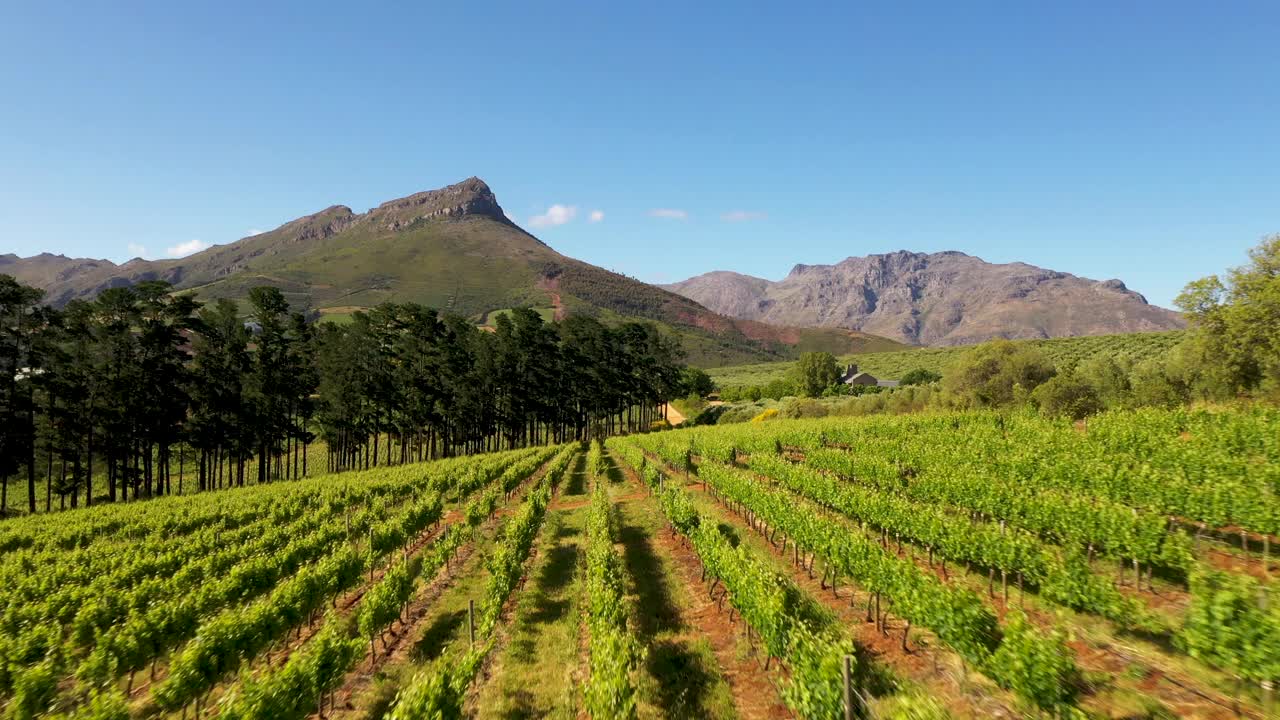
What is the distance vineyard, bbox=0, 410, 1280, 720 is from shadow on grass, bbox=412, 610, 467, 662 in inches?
3.7

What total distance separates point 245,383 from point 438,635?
43.8m

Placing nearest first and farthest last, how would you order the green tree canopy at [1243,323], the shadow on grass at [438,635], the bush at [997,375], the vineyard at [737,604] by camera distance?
the vineyard at [737,604], the shadow on grass at [438,635], the green tree canopy at [1243,323], the bush at [997,375]

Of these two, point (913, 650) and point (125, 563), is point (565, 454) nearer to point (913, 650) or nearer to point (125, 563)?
point (125, 563)

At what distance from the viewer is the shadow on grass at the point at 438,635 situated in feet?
47.1

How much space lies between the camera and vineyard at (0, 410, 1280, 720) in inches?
379

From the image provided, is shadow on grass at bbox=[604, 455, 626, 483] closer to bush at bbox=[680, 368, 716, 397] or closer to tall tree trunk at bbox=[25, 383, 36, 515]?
tall tree trunk at bbox=[25, 383, 36, 515]

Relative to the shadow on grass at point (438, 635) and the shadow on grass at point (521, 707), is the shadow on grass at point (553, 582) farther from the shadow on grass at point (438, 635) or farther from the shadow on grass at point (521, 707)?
the shadow on grass at point (521, 707)

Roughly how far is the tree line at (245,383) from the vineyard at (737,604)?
14.3 metres

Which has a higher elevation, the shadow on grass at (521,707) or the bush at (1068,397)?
the bush at (1068,397)

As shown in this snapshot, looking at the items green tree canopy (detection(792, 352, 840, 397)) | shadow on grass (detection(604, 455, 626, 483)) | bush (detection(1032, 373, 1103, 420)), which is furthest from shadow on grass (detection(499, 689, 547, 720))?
green tree canopy (detection(792, 352, 840, 397))

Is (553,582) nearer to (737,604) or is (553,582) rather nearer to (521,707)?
(521,707)

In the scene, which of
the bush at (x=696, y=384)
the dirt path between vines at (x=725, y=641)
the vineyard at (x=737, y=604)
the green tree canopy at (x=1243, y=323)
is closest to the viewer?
the vineyard at (x=737, y=604)

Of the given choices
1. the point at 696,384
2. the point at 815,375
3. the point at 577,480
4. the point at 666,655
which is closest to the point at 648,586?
the point at 666,655

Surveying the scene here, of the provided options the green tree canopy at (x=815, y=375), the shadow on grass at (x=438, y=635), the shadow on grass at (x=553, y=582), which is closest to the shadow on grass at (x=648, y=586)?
the shadow on grass at (x=553, y=582)
